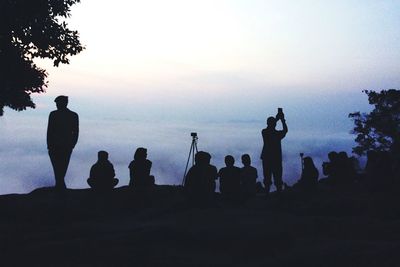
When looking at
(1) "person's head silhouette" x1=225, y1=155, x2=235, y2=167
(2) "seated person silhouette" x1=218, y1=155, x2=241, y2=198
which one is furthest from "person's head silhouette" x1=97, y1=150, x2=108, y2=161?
(1) "person's head silhouette" x1=225, y1=155, x2=235, y2=167

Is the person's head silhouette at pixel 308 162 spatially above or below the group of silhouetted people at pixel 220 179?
above

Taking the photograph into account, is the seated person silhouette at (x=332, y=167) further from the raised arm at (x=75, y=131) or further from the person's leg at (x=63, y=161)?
the person's leg at (x=63, y=161)

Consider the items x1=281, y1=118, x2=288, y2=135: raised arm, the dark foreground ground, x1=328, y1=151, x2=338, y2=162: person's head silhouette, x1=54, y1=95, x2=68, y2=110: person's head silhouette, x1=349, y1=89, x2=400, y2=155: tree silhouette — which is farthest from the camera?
x1=349, y1=89, x2=400, y2=155: tree silhouette

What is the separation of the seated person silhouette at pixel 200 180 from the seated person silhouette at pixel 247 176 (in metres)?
2.25

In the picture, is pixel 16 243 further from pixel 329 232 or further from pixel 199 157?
pixel 329 232

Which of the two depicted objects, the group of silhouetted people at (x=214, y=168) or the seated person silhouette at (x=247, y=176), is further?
the seated person silhouette at (x=247, y=176)

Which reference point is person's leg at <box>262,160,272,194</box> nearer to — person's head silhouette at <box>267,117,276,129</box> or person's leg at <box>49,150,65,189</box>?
person's head silhouette at <box>267,117,276,129</box>

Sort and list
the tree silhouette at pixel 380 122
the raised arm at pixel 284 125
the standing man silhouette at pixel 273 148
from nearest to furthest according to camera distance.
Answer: the standing man silhouette at pixel 273 148
the raised arm at pixel 284 125
the tree silhouette at pixel 380 122

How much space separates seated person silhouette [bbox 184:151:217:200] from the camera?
8945 millimetres

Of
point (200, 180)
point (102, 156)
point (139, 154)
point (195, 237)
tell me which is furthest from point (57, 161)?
point (195, 237)

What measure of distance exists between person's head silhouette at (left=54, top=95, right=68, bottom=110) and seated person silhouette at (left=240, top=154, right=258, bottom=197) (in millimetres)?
4697

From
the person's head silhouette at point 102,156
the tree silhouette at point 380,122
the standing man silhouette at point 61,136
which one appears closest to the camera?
the standing man silhouette at point 61,136

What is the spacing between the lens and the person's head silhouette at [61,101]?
941 cm

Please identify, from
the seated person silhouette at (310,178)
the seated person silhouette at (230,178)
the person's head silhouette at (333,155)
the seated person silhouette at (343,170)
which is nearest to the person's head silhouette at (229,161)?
the seated person silhouette at (230,178)
